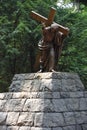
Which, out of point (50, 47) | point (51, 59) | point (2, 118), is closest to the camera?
point (2, 118)

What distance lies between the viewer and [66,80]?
903 centimetres

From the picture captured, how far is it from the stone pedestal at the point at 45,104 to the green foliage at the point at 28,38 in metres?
5.13

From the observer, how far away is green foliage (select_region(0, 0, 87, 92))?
1441 centimetres

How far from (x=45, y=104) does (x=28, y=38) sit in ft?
22.4

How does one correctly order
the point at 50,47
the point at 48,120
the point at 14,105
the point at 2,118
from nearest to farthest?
the point at 48,120, the point at 2,118, the point at 14,105, the point at 50,47

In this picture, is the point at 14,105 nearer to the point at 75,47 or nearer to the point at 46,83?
the point at 46,83

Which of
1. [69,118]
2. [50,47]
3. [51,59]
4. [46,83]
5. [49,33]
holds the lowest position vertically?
[69,118]

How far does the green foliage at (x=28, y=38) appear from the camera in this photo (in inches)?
567

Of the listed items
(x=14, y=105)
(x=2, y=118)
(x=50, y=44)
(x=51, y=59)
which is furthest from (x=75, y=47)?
(x=2, y=118)

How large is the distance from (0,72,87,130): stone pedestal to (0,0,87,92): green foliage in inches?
202

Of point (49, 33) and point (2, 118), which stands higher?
point (49, 33)

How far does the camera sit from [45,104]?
8297 mm

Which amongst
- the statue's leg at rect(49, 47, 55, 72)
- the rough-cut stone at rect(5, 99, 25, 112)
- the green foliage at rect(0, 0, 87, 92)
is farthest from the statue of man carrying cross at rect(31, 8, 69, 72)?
the green foliage at rect(0, 0, 87, 92)

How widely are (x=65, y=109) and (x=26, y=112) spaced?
0.92m
